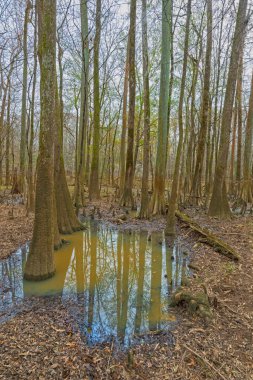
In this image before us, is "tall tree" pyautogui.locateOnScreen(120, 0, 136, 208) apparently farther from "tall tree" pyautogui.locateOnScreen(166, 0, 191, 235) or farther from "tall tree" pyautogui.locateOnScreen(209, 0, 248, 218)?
"tall tree" pyautogui.locateOnScreen(166, 0, 191, 235)

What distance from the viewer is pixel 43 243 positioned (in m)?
4.17

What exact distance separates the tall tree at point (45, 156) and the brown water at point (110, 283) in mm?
319

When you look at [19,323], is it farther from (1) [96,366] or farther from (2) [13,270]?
(2) [13,270]

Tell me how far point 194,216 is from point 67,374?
6.76m

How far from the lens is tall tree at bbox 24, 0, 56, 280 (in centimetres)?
412

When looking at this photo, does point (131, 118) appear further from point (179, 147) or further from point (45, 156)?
point (45, 156)

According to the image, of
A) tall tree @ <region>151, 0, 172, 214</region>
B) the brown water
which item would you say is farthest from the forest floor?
tall tree @ <region>151, 0, 172, 214</region>

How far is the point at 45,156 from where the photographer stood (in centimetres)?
417

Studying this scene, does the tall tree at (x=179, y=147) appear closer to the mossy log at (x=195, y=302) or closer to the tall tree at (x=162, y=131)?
the tall tree at (x=162, y=131)

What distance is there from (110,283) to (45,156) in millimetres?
2198

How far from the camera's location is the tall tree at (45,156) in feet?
13.5

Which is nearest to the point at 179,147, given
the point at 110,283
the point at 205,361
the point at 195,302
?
the point at 110,283

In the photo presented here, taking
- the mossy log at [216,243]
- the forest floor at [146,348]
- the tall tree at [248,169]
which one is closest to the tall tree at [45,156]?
the forest floor at [146,348]

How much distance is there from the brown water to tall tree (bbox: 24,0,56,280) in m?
0.32
